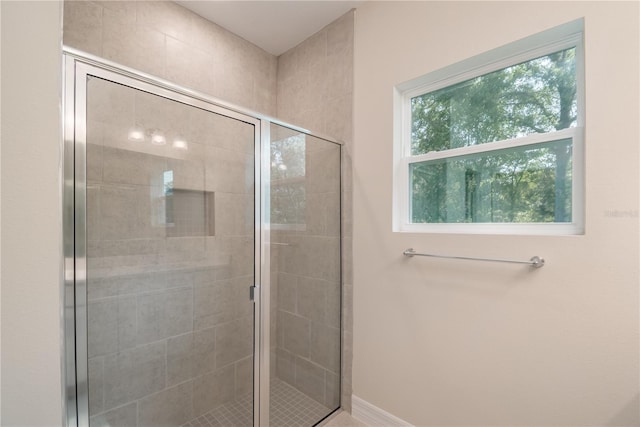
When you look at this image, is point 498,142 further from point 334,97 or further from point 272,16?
point 272,16

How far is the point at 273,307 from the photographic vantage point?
160 centimetres

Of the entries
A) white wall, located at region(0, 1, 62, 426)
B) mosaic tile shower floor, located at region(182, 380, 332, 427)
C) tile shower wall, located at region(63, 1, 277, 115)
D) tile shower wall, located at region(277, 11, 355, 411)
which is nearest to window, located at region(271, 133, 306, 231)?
tile shower wall, located at region(277, 11, 355, 411)

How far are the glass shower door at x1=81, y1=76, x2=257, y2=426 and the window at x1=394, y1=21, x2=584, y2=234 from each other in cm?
96

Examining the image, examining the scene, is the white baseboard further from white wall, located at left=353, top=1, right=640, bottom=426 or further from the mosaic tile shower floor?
the mosaic tile shower floor

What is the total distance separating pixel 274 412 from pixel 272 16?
250 centimetres

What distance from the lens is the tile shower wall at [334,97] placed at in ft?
6.23

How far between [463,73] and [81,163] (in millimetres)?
1771

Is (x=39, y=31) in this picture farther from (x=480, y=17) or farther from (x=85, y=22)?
(x=480, y=17)

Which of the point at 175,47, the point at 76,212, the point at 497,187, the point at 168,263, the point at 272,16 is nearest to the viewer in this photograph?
the point at 76,212

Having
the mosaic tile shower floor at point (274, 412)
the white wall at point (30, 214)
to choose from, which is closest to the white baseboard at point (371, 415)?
the mosaic tile shower floor at point (274, 412)

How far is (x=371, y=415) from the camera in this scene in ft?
5.73

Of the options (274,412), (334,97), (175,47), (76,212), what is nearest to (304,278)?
(274,412)

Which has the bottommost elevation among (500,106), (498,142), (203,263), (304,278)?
(304,278)

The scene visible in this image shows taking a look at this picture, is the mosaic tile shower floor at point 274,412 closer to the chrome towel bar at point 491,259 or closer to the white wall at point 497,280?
the white wall at point 497,280
